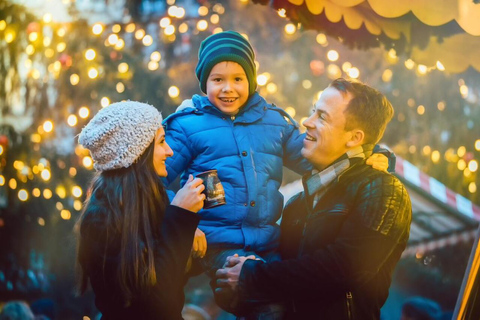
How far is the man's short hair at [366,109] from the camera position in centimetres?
250

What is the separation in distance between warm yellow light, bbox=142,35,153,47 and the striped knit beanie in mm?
471

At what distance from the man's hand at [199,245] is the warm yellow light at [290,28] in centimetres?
113

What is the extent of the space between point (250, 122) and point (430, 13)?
40.1 inches

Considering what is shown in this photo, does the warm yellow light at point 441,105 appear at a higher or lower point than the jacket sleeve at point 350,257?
higher

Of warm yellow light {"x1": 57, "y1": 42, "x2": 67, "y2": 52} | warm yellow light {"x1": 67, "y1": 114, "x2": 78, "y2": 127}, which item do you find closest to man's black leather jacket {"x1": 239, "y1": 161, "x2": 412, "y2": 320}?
warm yellow light {"x1": 67, "y1": 114, "x2": 78, "y2": 127}

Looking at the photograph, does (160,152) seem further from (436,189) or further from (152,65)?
(436,189)

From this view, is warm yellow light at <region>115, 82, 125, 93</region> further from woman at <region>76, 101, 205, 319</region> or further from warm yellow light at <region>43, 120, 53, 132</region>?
woman at <region>76, 101, 205, 319</region>

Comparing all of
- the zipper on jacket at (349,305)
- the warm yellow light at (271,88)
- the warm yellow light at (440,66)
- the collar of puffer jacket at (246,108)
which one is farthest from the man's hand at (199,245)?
the warm yellow light at (440,66)

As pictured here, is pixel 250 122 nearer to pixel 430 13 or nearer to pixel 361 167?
pixel 361 167

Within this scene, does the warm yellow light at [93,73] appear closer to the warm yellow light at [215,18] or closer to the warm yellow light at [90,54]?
the warm yellow light at [90,54]

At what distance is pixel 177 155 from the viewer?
2.54 metres

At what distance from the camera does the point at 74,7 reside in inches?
123

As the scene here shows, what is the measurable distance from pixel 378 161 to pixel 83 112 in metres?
1.55

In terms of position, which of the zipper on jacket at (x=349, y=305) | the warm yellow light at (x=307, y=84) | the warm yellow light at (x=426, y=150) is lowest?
the zipper on jacket at (x=349, y=305)
